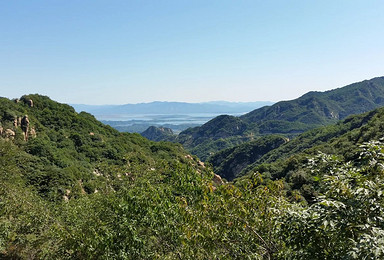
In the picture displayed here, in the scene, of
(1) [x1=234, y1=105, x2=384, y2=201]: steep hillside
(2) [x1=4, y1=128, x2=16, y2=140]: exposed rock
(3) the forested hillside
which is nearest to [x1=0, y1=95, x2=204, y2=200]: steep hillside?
(2) [x1=4, y1=128, x2=16, y2=140]: exposed rock

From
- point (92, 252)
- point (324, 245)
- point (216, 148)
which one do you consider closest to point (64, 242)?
point (92, 252)

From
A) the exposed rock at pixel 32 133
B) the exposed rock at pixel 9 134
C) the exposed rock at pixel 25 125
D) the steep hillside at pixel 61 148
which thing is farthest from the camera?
the exposed rock at pixel 32 133

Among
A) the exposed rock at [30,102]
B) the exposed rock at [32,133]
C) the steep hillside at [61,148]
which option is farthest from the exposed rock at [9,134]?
the exposed rock at [30,102]

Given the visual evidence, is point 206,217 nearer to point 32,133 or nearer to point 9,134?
point 9,134

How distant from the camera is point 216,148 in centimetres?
18312

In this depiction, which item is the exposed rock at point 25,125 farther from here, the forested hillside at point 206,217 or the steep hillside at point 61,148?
the forested hillside at point 206,217

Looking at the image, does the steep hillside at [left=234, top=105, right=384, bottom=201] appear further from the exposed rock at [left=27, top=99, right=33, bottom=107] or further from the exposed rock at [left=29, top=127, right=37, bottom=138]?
the exposed rock at [left=27, top=99, right=33, bottom=107]

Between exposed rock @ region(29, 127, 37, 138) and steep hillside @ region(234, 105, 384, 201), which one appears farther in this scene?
exposed rock @ region(29, 127, 37, 138)

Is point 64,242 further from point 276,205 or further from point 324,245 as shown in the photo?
point 324,245

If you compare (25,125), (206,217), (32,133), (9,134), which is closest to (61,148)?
(32,133)

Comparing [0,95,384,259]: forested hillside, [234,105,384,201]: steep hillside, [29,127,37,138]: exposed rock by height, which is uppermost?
[29,127,37,138]: exposed rock

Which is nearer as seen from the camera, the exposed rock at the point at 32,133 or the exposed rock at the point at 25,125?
the exposed rock at the point at 25,125

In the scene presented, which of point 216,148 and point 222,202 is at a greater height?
point 222,202

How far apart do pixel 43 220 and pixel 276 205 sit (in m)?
13.5
